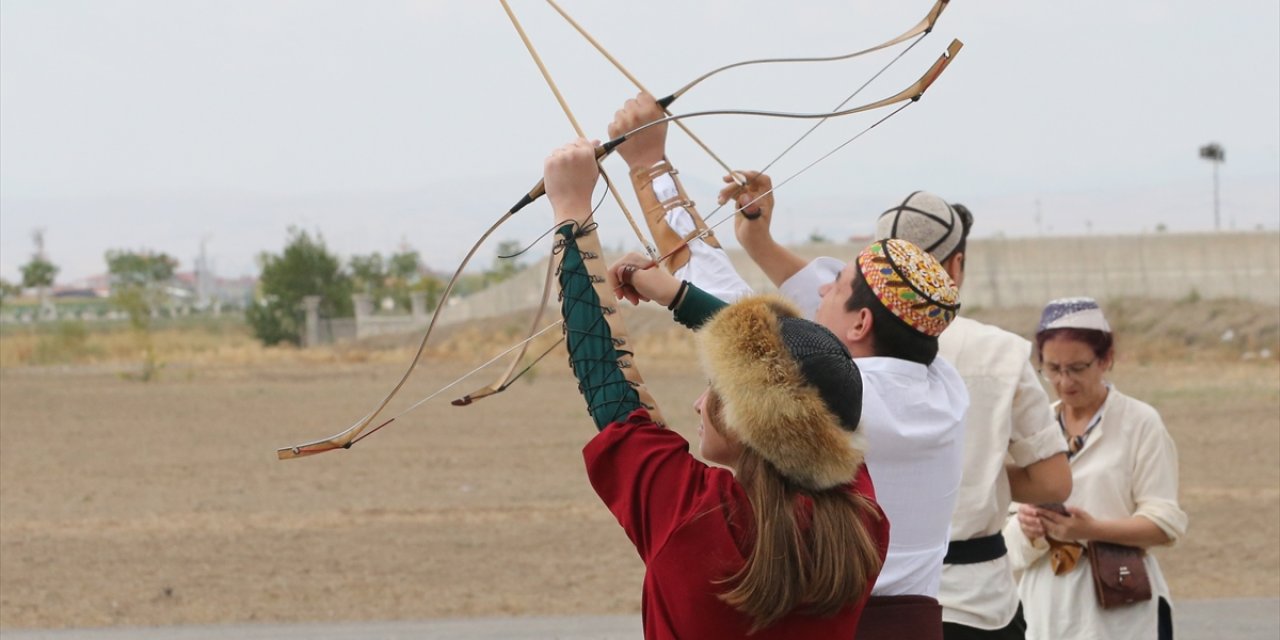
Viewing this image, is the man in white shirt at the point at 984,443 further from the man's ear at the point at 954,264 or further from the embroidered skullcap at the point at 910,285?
the embroidered skullcap at the point at 910,285

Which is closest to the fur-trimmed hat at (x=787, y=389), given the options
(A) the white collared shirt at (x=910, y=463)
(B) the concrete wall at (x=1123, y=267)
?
(A) the white collared shirt at (x=910, y=463)

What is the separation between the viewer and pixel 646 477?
2490mm

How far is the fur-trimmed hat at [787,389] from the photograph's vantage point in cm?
245

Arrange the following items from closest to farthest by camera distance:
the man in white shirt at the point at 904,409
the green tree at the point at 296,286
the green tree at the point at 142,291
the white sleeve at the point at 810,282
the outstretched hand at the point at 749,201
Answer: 1. the man in white shirt at the point at 904,409
2. the outstretched hand at the point at 749,201
3. the white sleeve at the point at 810,282
4. the green tree at the point at 142,291
5. the green tree at the point at 296,286

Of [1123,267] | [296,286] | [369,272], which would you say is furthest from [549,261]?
[369,272]

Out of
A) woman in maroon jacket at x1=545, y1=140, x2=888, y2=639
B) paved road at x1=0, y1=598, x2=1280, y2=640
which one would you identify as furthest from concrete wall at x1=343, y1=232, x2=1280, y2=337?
woman in maroon jacket at x1=545, y1=140, x2=888, y2=639

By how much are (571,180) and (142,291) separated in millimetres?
64864

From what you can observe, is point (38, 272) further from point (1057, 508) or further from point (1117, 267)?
point (1057, 508)

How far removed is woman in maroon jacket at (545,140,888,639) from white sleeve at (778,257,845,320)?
49.5 inches

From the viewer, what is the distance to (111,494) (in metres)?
15.9

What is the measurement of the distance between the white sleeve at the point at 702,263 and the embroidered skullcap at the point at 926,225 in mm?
635

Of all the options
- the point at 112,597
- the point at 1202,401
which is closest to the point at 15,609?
the point at 112,597

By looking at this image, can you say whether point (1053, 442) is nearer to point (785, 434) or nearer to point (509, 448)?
point (785, 434)

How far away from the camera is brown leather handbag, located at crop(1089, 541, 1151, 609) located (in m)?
4.54
